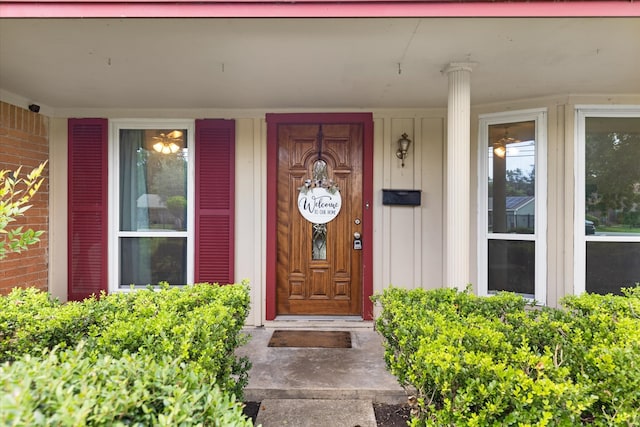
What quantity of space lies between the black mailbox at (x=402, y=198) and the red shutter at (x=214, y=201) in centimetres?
161

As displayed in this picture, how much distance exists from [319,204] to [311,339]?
136 cm

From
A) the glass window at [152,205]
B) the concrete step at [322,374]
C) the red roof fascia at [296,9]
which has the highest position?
the red roof fascia at [296,9]

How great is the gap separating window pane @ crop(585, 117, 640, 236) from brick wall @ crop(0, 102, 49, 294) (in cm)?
532

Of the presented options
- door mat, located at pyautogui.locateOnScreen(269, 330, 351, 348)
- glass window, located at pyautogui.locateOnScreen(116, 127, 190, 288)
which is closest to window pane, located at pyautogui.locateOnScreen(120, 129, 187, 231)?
glass window, located at pyautogui.locateOnScreen(116, 127, 190, 288)

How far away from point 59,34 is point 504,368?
3041mm

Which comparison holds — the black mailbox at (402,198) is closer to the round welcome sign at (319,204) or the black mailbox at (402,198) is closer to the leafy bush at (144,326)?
the round welcome sign at (319,204)

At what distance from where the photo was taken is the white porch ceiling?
2.20 m

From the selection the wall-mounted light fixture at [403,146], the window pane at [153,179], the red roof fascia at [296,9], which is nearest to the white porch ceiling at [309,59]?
the red roof fascia at [296,9]

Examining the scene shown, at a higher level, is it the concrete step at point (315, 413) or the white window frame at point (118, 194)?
the white window frame at point (118, 194)

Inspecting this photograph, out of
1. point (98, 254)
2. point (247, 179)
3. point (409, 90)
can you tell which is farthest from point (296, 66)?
point (98, 254)

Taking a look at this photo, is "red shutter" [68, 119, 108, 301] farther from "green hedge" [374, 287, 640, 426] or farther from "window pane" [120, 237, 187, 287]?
"green hedge" [374, 287, 640, 426]

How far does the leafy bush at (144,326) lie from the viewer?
64.6 inches

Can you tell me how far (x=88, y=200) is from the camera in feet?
13.0

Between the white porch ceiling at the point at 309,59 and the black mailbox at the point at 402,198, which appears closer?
the white porch ceiling at the point at 309,59
